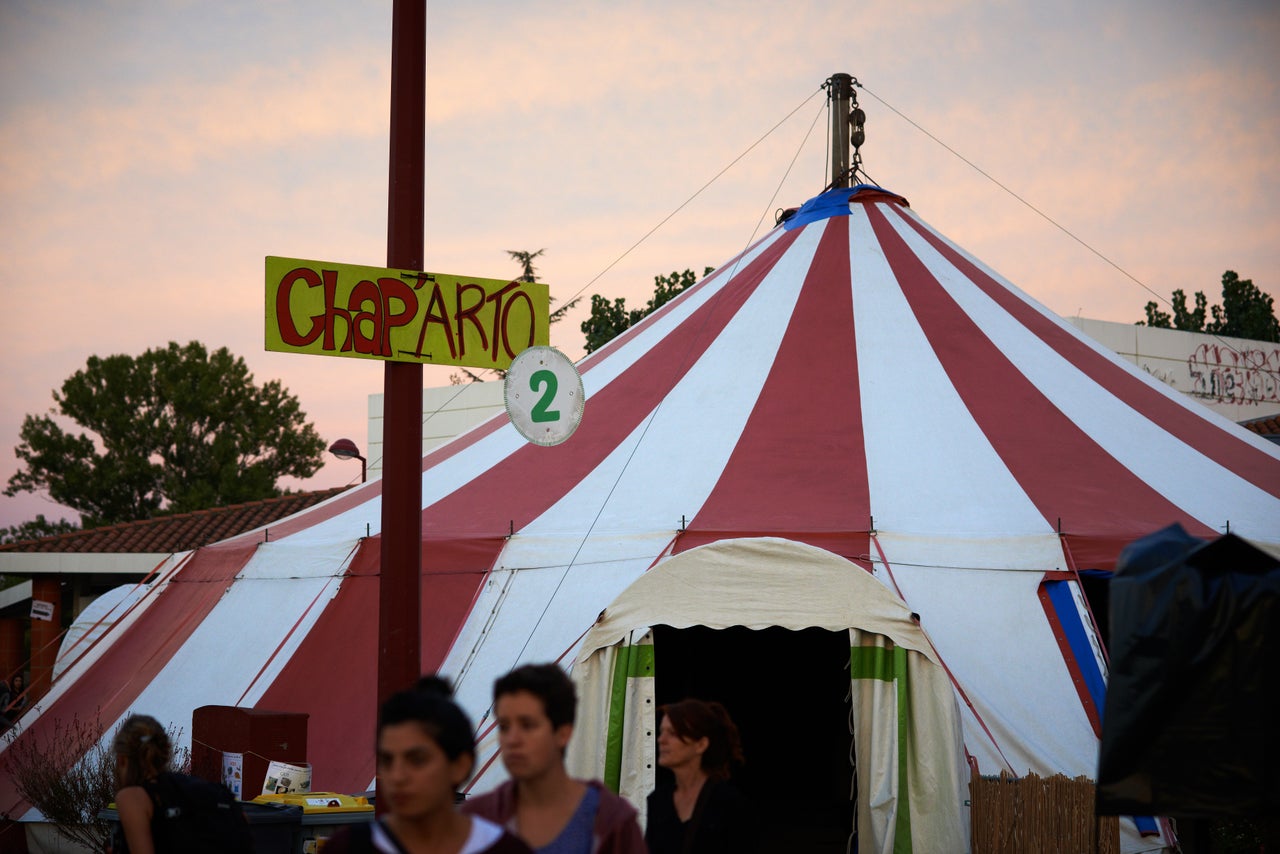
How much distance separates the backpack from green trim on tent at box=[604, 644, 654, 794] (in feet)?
7.44

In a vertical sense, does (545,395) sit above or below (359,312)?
below

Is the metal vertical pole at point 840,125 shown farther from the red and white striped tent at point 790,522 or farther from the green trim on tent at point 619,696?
the green trim on tent at point 619,696

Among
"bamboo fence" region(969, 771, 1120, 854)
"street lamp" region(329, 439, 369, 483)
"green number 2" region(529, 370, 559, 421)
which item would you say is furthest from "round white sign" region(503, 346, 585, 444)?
"street lamp" region(329, 439, 369, 483)

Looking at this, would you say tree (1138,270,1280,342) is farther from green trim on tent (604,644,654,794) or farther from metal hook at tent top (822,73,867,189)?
green trim on tent (604,644,654,794)

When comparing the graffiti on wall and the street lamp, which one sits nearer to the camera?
the street lamp

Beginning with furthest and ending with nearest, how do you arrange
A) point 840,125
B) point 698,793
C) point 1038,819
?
point 840,125 → point 1038,819 → point 698,793

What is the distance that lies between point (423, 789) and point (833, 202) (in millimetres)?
7645

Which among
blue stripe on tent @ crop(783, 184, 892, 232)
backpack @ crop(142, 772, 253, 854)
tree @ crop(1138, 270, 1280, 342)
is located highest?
tree @ crop(1138, 270, 1280, 342)

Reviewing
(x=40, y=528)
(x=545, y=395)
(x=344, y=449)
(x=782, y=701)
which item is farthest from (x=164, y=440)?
(x=545, y=395)

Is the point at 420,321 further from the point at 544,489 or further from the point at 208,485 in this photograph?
the point at 208,485

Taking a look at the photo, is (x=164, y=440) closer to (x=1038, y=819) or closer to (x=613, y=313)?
(x=613, y=313)

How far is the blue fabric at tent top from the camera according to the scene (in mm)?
9094

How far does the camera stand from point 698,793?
3186 millimetres

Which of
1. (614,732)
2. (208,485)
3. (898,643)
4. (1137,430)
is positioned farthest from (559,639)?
(208,485)
